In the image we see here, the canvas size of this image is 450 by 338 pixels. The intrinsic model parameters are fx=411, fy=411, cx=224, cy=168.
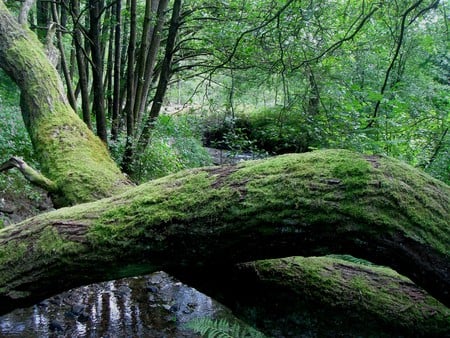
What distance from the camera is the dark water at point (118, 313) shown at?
14.3 ft

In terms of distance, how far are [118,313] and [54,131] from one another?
2.23m

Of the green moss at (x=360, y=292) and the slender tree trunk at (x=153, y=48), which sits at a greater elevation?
the slender tree trunk at (x=153, y=48)

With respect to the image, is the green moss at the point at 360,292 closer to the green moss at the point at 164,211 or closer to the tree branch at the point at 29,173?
the green moss at the point at 164,211

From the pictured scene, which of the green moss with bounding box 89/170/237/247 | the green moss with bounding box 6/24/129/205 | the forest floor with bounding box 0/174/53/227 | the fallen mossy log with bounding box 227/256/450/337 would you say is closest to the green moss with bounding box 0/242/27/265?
the green moss with bounding box 89/170/237/247

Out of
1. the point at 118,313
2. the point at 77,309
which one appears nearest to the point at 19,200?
the point at 77,309

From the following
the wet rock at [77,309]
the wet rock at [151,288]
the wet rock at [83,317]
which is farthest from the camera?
the wet rock at [151,288]

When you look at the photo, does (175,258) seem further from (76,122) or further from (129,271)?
(76,122)

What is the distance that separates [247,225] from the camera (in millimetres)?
1942

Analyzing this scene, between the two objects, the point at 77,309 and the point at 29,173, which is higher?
the point at 29,173

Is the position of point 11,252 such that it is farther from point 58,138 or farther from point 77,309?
point 77,309

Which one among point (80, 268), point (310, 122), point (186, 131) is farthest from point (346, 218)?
point (186, 131)

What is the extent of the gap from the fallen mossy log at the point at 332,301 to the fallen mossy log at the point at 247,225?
1.19ft

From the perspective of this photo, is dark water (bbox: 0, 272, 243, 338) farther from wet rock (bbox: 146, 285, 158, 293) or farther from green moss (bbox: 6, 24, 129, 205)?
green moss (bbox: 6, 24, 129, 205)

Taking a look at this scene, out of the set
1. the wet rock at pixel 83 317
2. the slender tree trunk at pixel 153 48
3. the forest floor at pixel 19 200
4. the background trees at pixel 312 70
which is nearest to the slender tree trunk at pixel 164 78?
the background trees at pixel 312 70
